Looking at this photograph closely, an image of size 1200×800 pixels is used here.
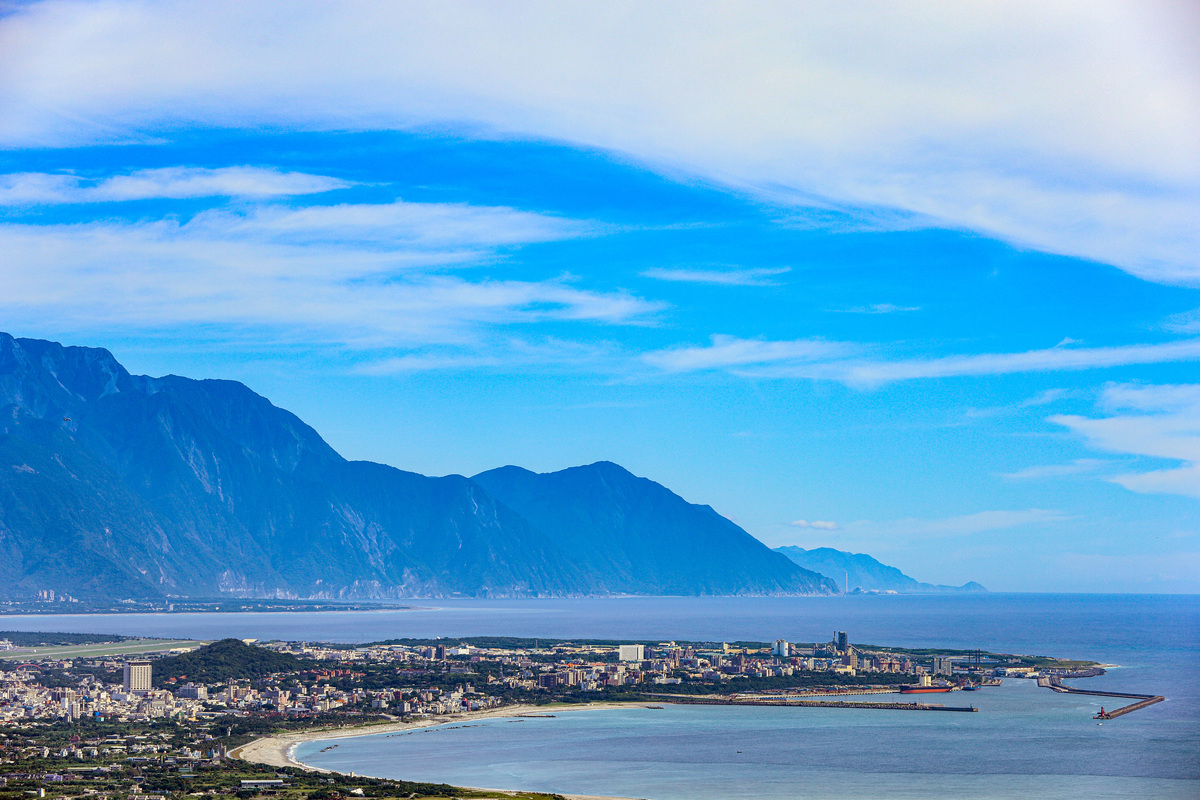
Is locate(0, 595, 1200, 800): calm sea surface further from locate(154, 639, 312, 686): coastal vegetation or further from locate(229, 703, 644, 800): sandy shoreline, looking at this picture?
locate(154, 639, 312, 686): coastal vegetation

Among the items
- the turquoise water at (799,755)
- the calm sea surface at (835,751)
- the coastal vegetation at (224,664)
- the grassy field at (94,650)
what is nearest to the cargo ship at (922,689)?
the calm sea surface at (835,751)

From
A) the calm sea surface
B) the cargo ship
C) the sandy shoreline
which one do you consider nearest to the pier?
the calm sea surface

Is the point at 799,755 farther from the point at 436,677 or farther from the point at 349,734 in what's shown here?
the point at 436,677

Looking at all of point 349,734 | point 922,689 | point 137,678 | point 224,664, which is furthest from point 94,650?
point 922,689

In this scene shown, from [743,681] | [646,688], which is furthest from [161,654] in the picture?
[743,681]

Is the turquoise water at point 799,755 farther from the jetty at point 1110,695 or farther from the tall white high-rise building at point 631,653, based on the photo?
the tall white high-rise building at point 631,653

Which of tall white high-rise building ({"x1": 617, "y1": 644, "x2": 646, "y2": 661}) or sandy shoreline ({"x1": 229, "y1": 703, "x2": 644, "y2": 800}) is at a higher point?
tall white high-rise building ({"x1": 617, "y1": 644, "x2": 646, "y2": 661})
